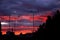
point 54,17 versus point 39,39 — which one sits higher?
point 54,17

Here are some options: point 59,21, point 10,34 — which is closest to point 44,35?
point 59,21

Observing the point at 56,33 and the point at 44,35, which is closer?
the point at 56,33

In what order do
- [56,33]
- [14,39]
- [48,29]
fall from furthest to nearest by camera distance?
[14,39]
[48,29]
[56,33]

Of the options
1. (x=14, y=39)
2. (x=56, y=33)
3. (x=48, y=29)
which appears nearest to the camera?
(x=56, y=33)

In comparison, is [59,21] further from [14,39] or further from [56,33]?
[14,39]

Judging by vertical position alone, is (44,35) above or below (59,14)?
below

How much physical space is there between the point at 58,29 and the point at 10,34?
3066 inches

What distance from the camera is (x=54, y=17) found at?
52.8 m

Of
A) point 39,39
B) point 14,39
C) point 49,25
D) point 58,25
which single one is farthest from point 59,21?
point 14,39

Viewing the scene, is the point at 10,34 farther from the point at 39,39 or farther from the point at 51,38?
the point at 51,38

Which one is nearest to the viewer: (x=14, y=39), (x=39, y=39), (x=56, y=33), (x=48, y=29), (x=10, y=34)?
(x=56, y=33)

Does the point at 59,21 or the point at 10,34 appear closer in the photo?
the point at 59,21

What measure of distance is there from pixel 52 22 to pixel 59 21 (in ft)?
11.1

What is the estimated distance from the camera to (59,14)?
51.2 metres
